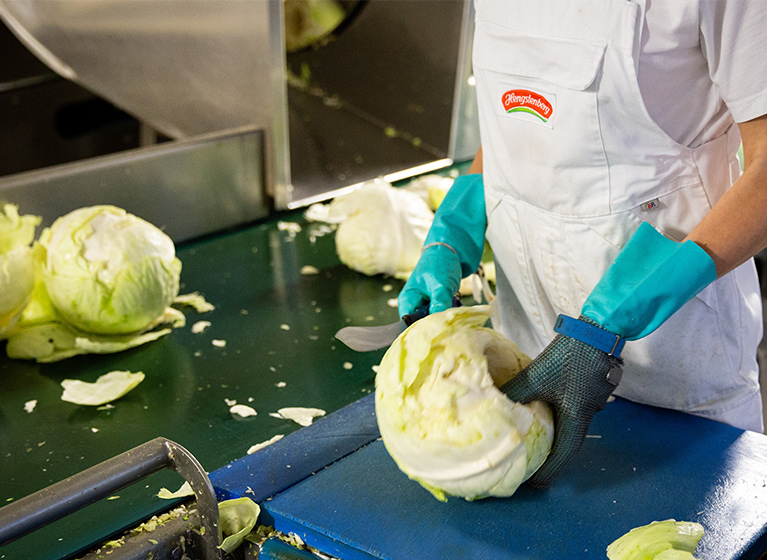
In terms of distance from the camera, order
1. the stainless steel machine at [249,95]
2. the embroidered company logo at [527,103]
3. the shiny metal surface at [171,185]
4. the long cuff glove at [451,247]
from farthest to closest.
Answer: the stainless steel machine at [249,95] → the shiny metal surface at [171,185] → the long cuff glove at [451,247] → the embroidered company logo at [527,103]

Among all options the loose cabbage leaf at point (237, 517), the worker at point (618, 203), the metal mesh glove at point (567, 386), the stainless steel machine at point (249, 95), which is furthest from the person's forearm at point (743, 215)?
the stainless steel machine at point (249, 95)

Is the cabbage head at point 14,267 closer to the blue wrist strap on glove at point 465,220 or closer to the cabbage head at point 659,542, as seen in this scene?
the blue wrist strap on glove at point 465,220

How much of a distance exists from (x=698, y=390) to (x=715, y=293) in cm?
22

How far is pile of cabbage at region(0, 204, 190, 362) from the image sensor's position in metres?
2.14

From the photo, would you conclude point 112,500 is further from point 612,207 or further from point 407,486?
point 612,207

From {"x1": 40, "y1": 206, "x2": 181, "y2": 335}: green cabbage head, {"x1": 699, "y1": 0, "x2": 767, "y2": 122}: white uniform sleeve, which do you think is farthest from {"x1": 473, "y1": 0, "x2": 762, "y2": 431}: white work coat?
{"x1": 40, "y1": 206, "x2": 181, "y2": 335}: green cabbage head

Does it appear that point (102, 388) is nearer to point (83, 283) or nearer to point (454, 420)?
point (83, 283)

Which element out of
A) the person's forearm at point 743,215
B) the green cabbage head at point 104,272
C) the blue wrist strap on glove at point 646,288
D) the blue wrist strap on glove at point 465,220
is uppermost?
the person's forearm at point 743,215

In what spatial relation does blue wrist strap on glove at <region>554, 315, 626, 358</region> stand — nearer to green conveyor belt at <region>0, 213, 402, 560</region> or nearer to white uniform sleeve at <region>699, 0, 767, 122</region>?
white uniform sleeve at <region>699, 0, 767, 122</region>

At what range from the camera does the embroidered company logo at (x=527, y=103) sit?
151cm

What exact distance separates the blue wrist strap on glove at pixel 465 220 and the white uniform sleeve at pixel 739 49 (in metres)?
0.62

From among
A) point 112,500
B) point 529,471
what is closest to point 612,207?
point 529,471

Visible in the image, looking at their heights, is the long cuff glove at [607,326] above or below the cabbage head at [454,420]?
above

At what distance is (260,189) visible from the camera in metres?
3.09
